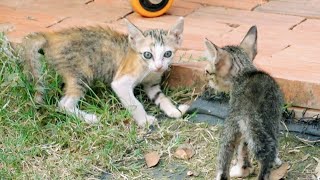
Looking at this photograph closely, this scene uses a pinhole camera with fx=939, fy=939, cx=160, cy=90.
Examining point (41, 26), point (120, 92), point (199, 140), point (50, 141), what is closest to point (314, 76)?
point (199, 140)

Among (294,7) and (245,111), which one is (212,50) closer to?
(245,111)

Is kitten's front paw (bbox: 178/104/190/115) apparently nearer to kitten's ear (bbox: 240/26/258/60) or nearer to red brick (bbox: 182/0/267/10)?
kitten's ear (bbox: 240/26/258/60)

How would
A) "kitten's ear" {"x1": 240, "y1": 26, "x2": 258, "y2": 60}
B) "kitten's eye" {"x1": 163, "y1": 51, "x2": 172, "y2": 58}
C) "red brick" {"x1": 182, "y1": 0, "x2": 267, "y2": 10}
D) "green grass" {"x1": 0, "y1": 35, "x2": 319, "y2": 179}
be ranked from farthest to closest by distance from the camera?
"red brick" {"x1": 182, "y1": 0, "x2": 267, "y2": 10}
"kitten's eye" {"x1": 163, "y1": 51, "x2": 172, "y2": 58}
"kitten's ear" {"x1": 240, "y1": 26, "x2": 258, "y2": 60}
"green grass" {"x1": 0, "y1": 35, "x2": 319, "y2": 179}

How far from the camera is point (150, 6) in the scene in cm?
718

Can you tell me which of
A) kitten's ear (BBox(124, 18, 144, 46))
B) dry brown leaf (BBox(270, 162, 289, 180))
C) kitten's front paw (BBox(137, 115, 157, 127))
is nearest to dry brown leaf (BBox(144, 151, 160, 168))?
kitten's front paw (BBox(137, 115, 157, 127))

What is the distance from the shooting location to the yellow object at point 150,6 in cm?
715

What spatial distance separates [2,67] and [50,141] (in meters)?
0.82

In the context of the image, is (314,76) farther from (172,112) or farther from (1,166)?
(1,166)

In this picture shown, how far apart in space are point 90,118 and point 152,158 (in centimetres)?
58

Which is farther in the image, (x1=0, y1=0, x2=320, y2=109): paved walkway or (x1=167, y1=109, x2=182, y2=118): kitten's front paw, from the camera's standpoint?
(x1=0, y1=0, x2=320, y2=109): paved walkway

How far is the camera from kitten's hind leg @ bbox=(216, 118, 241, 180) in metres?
5.02

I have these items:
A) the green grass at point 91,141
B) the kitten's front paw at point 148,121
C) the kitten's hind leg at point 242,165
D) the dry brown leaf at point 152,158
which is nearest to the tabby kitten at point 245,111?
the kitten's hind leg at point 242,165

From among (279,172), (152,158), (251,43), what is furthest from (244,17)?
(279,172)

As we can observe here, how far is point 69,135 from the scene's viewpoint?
578 centimetres
